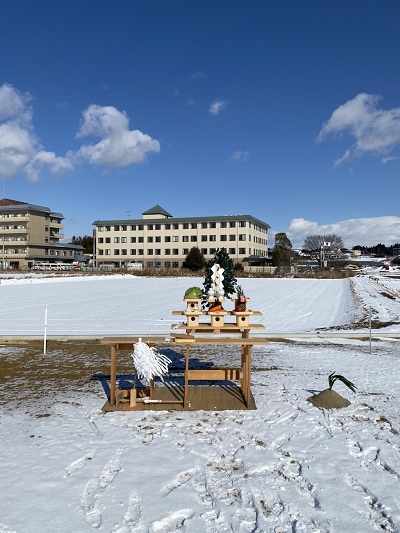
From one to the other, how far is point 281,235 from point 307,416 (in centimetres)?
12037

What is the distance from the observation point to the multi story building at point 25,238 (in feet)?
280

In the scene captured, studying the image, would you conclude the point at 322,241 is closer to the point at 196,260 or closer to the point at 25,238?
the point at 196,260

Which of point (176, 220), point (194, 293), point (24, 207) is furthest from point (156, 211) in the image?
point (194, 293)

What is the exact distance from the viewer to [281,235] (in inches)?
4860

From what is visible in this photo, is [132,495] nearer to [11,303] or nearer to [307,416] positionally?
[307,416]

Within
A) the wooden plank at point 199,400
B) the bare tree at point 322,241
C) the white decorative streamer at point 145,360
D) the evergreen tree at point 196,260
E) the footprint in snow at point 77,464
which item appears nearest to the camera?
the footprint in snow at point 77,464

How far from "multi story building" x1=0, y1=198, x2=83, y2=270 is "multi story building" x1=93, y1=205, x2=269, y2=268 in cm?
1116

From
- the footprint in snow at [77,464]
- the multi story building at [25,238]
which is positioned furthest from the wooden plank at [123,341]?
the multi story building at [25,238]

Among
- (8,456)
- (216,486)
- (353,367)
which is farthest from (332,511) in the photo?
(353,367)

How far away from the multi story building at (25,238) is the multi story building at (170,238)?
11.2 meters

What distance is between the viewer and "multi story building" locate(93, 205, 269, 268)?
278ft

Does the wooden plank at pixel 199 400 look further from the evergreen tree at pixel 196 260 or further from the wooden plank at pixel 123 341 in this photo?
the evergreen tree at pixel 196 260

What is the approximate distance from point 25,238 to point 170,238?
104ft

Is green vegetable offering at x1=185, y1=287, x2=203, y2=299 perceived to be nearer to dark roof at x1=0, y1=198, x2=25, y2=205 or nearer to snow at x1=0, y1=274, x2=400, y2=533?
snow at x1=0, y1=274, x2=400, y2=533
